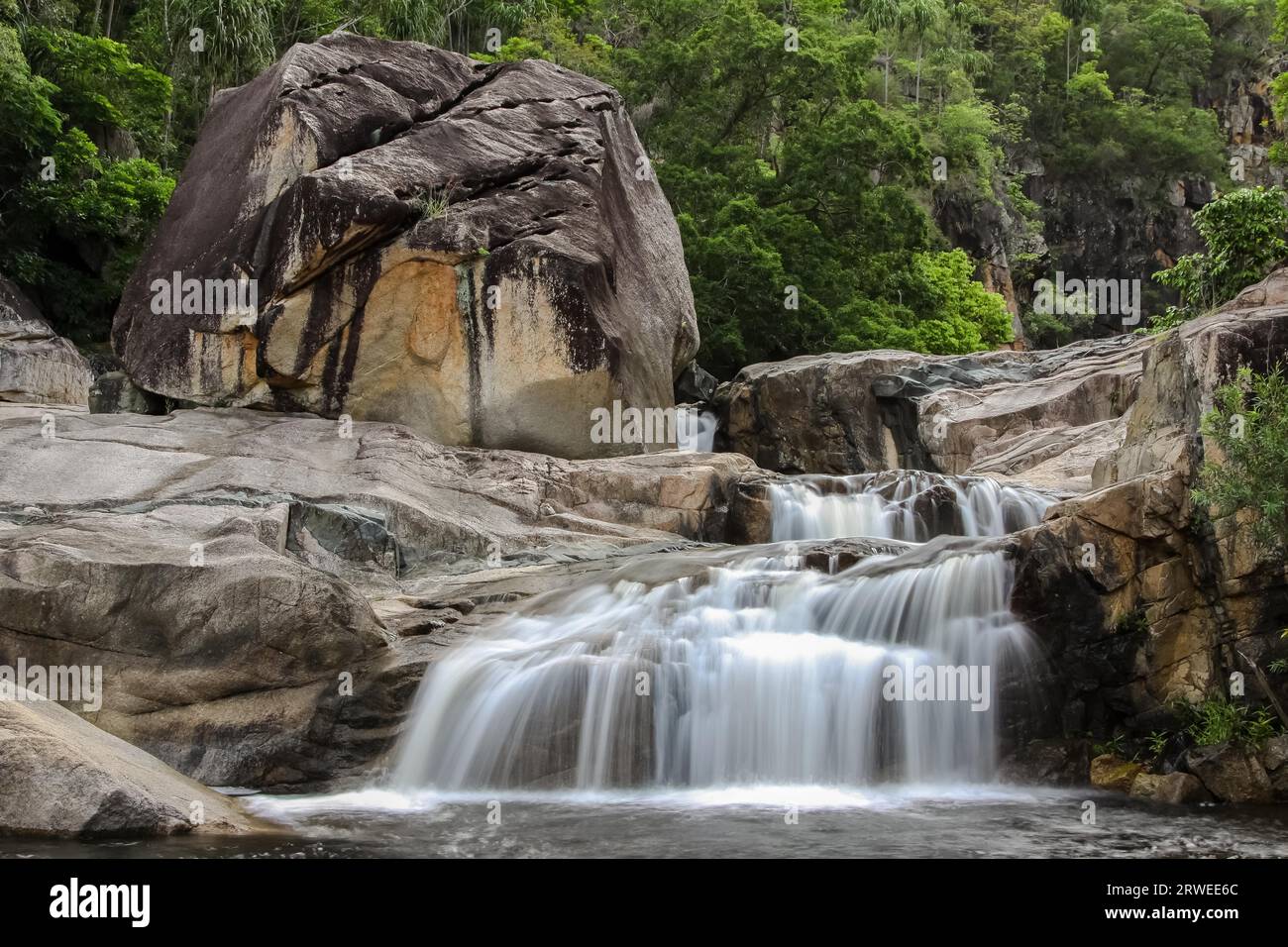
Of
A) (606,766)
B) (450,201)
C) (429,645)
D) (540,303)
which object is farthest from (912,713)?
(450,201)

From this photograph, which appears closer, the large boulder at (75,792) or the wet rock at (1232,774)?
the large boulder at (75,792)

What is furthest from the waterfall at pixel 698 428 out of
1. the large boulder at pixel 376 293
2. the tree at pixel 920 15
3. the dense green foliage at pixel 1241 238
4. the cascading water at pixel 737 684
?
the tree at pixel 920 15

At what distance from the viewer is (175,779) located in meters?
9.37

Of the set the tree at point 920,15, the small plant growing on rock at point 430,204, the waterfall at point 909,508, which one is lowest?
the waterfall at point 909,508

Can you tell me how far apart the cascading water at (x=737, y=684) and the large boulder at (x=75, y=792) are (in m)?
2.53

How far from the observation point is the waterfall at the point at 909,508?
16766 mm

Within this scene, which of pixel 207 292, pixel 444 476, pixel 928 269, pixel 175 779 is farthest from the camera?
pixel 928 269

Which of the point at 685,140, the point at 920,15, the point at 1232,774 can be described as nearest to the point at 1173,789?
the point at 1232,774

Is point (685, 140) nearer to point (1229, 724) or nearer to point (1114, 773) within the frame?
point (1114, 773)

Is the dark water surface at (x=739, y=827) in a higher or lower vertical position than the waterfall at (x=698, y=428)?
lower

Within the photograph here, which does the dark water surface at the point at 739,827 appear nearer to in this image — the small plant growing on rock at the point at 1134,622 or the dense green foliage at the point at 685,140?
the small plant growing on rock at the point at 1134,622

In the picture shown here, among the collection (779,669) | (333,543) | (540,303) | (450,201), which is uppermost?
(450,201)

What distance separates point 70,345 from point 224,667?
18.1m

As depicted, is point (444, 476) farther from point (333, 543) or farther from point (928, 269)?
point (928, 269)
